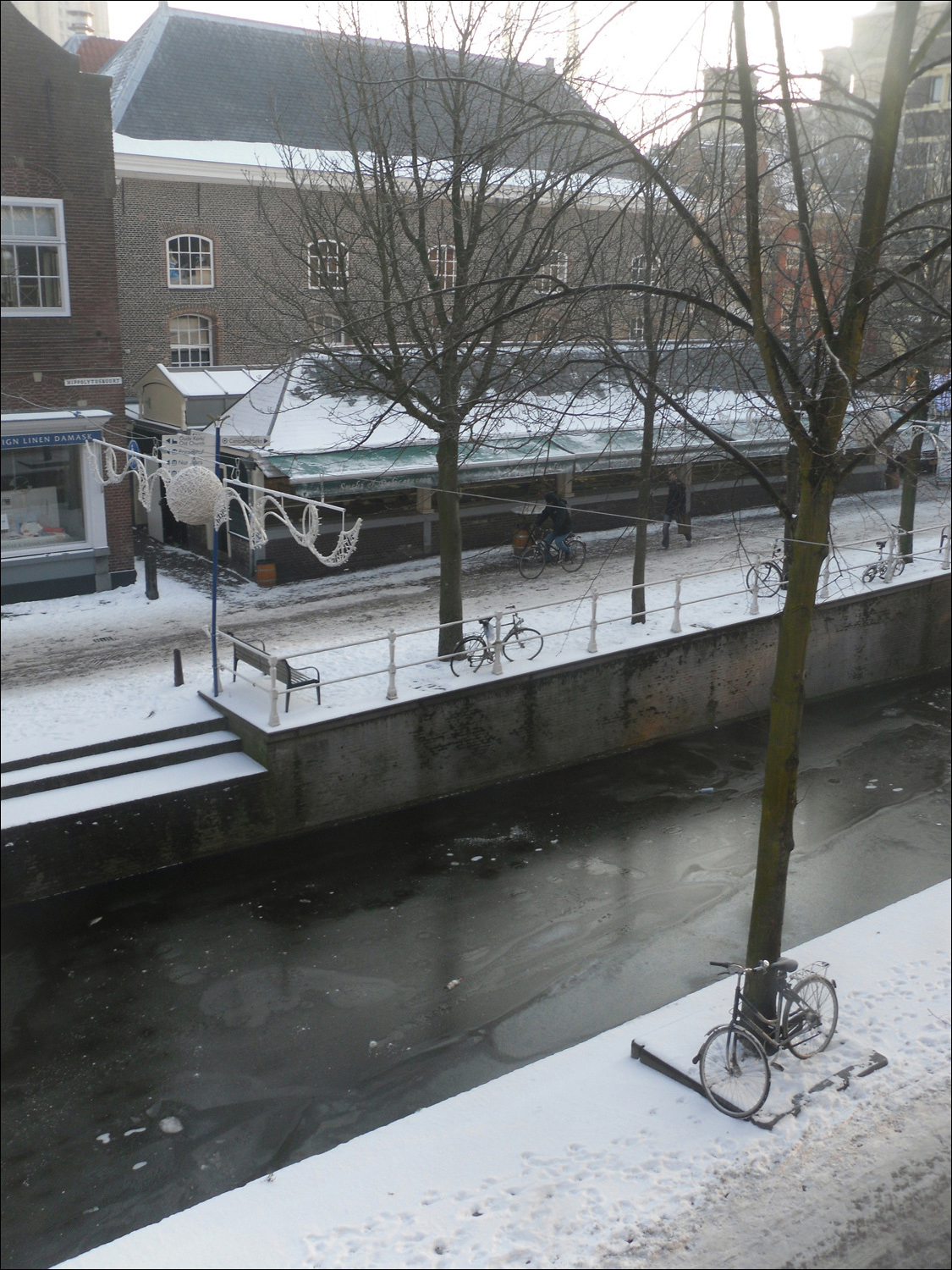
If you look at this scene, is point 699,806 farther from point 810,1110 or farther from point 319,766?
point 810,1110

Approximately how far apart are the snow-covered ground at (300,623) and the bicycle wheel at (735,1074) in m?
5.63

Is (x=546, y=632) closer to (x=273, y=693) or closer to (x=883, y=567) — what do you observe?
(x=273, y=693)

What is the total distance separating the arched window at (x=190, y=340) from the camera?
25.9 metres

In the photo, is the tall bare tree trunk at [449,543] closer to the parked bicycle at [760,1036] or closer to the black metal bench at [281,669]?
the black metal bench at [281,669]

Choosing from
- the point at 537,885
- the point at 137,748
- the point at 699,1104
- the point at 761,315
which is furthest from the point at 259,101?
the point at 699,1104

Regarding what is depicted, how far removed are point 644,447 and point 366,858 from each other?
7.47 m

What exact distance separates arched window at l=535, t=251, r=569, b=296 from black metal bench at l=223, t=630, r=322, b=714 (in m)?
5.43

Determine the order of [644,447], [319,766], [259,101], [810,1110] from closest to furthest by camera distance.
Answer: [810,1110]
[319,766]
[644,447]
[259,101]

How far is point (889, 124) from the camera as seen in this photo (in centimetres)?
617

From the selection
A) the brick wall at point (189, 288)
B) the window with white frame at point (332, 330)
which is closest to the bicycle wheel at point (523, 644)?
the window with white frame at point (332, 330)

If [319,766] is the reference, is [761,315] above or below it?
above

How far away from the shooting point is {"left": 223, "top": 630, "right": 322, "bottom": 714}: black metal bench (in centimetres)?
1344

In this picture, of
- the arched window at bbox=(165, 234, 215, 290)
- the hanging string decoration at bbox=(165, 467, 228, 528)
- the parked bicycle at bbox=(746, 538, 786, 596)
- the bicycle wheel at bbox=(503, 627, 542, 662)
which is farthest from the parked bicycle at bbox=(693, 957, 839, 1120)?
the arched window at bbox=(165, 234, 215, 290)

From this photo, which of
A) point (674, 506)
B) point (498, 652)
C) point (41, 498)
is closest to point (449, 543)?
point (498, 652)
